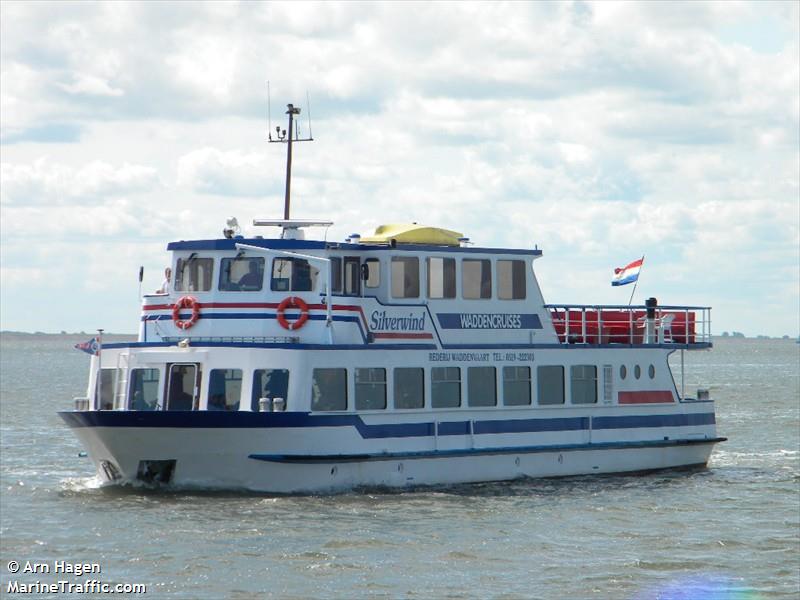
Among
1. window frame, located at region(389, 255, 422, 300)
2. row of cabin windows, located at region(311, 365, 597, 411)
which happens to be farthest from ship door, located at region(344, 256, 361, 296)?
row of cabin windows, located at region(311, 365, 597, 411)

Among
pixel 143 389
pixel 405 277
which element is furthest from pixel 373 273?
pixel 143 389

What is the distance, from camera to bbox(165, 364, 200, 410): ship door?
26.7m

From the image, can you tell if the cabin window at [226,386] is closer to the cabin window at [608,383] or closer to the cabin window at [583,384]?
the cabin window at [583,384]

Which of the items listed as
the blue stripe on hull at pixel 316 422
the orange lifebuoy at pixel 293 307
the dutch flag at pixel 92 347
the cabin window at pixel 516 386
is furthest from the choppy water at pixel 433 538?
the orange lifebuoy at pixel 293 307

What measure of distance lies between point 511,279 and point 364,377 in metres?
4.64

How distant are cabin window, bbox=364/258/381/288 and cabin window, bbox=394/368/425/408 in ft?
6.18

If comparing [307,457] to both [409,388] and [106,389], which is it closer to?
[409,388]

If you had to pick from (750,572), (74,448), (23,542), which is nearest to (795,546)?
(750,572)

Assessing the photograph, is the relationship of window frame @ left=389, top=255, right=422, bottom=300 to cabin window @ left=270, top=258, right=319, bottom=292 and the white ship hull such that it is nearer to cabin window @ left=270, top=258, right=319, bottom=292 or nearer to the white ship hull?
cabin window @ left=270, top=258, right=319, bottom=292

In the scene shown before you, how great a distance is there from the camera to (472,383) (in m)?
28.7

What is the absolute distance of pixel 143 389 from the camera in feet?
88.6

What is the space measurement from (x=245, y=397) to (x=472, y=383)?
504 cm

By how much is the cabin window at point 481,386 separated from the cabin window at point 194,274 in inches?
216

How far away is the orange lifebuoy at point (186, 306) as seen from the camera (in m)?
27.6
